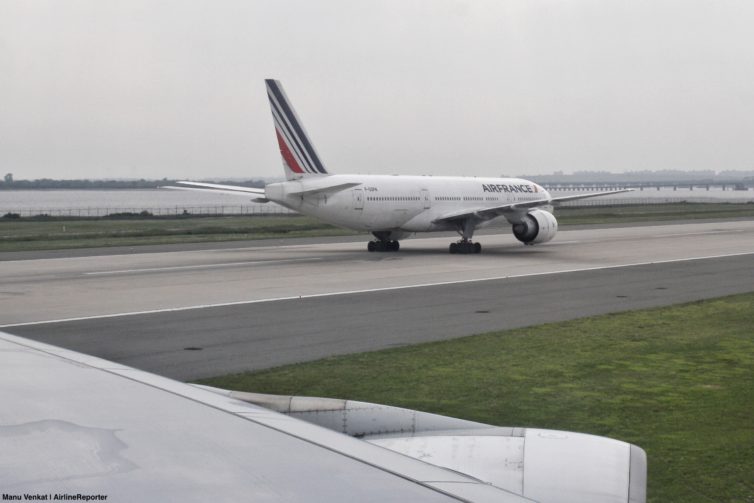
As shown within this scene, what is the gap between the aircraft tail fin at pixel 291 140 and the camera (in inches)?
1497

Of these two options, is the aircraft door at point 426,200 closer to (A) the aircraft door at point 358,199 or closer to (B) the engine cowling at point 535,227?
(A) the aircraft door at point 358,199

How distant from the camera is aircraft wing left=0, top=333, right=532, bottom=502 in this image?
2.65 metres

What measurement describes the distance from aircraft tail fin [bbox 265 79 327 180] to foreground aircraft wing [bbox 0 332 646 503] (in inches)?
1305

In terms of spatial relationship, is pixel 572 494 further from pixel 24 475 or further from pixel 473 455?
pixel 24 475

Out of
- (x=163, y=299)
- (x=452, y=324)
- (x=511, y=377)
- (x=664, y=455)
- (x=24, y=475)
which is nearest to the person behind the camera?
(x=24, y=475)

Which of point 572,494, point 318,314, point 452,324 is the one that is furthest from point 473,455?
point 318,314

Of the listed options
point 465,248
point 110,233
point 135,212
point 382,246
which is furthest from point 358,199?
point 135,212

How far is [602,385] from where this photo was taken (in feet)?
45.6

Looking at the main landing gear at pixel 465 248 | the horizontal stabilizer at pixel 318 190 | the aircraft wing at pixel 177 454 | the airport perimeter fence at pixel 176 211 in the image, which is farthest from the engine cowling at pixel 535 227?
the airport perimeter fence at pixel 176 211

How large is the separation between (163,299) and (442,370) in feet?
37.9

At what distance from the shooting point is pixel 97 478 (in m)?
2.65

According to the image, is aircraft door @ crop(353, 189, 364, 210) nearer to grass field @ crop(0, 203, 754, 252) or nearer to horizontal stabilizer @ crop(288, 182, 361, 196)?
horizontal stabilizer @ crop(288, 182, 361, 196)

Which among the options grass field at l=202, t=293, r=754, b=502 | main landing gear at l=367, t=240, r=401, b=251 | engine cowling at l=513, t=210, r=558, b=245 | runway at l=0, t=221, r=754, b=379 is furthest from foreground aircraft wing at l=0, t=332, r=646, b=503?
engine cowling at l=513, t=210, r=558, b=245

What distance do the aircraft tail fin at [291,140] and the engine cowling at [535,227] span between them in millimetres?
9875
